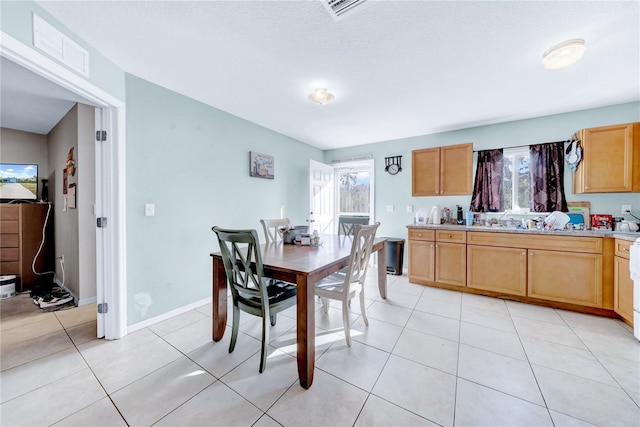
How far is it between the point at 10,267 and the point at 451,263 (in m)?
6.01

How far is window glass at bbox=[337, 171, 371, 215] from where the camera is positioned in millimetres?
5098

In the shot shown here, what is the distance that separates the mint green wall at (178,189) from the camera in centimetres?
225

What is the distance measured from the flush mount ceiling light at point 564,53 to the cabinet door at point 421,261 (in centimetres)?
222

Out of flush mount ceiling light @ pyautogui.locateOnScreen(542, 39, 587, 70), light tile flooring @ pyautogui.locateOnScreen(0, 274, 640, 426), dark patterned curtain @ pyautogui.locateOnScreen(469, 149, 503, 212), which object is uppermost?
flush mount ceiling light @ pyautogui.locateOnScreen(542, 39, 587, 70)

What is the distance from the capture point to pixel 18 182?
11.2 ft

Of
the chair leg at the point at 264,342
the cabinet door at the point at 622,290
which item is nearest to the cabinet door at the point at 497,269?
the cabinet door at the point at 622,290

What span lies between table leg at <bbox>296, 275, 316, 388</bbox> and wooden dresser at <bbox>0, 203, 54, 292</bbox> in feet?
14.0

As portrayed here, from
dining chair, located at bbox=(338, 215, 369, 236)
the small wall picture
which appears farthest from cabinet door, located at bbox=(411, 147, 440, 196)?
the small wall picture

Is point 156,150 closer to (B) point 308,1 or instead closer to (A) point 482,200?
(B) point 308,1

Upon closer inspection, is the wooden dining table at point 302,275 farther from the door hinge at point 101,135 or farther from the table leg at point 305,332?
the door hinge at point 101,135

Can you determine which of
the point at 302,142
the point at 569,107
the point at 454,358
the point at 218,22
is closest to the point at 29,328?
the point at 218,22

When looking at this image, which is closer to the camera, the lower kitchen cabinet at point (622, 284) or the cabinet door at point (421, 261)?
the lower kitchen cabinet at point (622, 284)

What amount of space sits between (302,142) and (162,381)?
153 inches

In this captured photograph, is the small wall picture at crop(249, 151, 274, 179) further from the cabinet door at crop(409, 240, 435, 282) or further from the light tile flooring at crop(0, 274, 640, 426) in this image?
the cabinet door at crop(409, 240, 435, 282)
